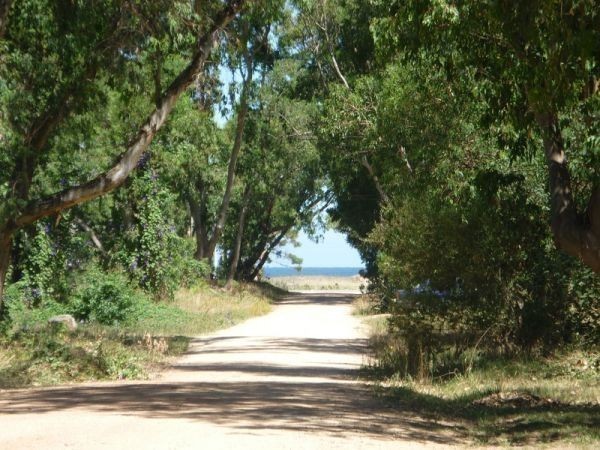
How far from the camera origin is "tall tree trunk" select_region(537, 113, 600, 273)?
12.1 m

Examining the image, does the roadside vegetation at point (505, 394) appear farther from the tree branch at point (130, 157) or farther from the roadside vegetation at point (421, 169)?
the tree branch at point (130, 157)

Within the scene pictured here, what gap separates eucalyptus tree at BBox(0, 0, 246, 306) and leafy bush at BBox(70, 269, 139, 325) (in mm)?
9807

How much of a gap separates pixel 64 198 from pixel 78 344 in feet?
11.3

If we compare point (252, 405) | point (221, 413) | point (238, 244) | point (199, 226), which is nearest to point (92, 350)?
point (252, 405)

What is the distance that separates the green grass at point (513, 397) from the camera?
11.7 meters

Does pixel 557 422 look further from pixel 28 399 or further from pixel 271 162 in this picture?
pixel 271 162

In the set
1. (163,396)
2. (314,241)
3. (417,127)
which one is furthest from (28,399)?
(314,241)

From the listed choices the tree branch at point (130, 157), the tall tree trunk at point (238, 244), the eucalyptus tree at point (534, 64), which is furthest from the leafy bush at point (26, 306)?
the tall tree trunk at point (238, 244)

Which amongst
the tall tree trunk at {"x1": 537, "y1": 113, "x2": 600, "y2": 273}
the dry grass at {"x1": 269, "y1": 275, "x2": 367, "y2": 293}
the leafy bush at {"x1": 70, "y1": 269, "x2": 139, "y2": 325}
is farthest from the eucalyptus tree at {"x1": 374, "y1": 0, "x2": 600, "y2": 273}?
the dry grass at {"x1": 269, "y1": 275, "x2": 367, "y2": 293}

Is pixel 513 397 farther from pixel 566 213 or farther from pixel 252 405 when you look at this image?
pixel 252 405

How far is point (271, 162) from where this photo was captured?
176 ft

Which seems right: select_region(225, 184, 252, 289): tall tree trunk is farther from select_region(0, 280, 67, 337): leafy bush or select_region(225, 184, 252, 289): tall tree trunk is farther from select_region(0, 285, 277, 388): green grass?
select_region(0, 285, 277, 388): green grass

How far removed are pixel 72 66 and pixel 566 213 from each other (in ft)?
34.1

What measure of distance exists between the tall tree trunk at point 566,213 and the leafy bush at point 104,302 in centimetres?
1831
